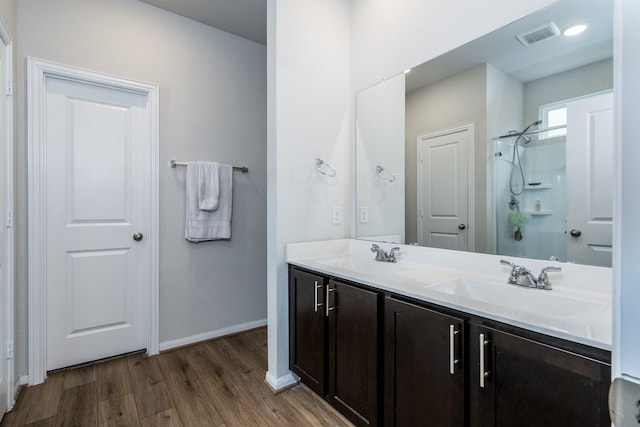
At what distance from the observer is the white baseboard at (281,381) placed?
197 cm

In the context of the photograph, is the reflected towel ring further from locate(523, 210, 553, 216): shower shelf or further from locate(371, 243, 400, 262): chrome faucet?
locate(523, 210, 553, 216): shower shelf

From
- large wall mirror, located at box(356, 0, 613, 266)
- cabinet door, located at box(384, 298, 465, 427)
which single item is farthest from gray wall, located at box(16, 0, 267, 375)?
cabinet door, located at box(384, 298, 465, 427)

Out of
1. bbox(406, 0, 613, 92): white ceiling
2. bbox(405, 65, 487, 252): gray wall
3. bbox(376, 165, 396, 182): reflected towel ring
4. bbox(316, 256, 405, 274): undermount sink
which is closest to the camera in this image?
bbox(406, 0, 613, 92): white ceiling

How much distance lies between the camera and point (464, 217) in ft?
5.49

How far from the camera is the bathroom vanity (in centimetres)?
87

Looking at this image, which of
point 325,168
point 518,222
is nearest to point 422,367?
point 518,222

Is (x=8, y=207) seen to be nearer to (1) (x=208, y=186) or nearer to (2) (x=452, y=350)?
(1) (x=208, y=186)

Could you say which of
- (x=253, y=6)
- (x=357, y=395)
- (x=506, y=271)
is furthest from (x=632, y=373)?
(x=253, y=6)

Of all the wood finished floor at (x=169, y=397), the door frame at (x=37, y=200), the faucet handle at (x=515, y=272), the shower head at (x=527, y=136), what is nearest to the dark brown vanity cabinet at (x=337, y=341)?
the wood finished floor at (x=169, y=397)

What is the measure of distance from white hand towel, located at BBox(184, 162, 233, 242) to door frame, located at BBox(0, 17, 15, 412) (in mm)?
1031

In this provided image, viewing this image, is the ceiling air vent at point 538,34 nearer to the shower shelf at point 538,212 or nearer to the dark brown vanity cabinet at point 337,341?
the shower shelf at point 538,212

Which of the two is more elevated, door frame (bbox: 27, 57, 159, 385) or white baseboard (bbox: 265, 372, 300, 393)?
door frame (bbox: 27, 57, 159, 385)

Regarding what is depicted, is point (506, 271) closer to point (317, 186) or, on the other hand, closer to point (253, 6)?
point (317, 186)

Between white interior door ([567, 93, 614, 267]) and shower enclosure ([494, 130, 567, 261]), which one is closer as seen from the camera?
white interior door ([567, 93, 614, 267])
